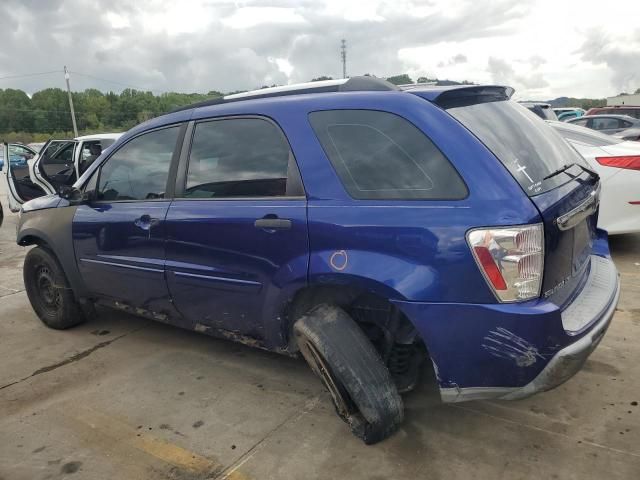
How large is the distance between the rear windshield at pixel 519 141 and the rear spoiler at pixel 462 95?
0.04m

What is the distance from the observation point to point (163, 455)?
274 centimetres

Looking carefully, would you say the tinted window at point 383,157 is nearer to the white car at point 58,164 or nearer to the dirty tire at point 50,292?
the dirty tire at point 50,292

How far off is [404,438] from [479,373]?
2.25 ft

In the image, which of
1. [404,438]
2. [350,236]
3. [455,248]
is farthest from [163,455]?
[455,248]

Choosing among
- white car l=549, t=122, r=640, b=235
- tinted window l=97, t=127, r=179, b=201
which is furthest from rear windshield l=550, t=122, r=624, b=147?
tinted window l=97, t=127, r=179, b=201

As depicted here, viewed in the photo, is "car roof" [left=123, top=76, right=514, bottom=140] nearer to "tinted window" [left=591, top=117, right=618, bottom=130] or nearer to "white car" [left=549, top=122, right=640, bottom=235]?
"white car" [left=549, top=122, right=640, bottom=235]

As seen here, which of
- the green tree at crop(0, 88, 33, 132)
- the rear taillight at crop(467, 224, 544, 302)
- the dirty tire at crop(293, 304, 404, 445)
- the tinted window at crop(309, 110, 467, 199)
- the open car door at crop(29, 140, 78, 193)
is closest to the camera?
the rear taillight at crop(467, 224, 544, 302)

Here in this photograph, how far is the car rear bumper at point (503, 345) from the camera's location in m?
2.21

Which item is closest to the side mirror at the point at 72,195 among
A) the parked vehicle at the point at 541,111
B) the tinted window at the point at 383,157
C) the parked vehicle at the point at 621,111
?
the tinted window at the point at 383,157

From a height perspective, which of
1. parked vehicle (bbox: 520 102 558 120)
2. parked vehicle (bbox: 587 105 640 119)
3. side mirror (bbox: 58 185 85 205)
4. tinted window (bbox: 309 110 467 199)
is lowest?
side mirror (bbox: 58 185 85 205)

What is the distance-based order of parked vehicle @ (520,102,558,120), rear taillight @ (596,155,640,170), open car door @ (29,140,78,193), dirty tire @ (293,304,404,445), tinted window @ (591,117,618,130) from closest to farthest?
dirty tire @ (293,304,404,445) < rear taillight @ (596,155,640,170) < open car door @ (29,140,78,193) < parked vehicle @ (520,102,558,120) < tinted window @ (591,117,618,130)

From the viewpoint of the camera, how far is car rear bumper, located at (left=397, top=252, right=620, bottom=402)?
87.0 inches

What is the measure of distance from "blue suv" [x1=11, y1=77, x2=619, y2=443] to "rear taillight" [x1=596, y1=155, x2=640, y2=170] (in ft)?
7.88

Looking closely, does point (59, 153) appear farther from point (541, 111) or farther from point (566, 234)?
point (566, 234)
